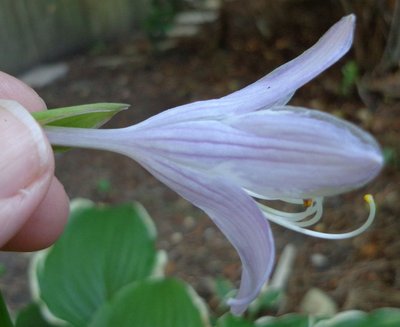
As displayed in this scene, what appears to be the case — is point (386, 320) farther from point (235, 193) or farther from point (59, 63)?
point (59, 63)

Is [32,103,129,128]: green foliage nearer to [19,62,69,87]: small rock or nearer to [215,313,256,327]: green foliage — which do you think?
[215,313,256,327]: green foliage

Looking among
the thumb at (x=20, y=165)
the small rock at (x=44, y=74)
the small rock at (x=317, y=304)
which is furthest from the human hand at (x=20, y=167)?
the small rock at (x=44, y=74)

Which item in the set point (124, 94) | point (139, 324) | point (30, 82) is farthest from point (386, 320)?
point (30, 82)

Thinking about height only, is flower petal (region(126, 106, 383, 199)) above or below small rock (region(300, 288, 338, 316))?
above

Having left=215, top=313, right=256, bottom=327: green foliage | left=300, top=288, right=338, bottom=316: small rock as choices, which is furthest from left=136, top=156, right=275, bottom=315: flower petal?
left=300, top=288, right=338, bottom=316: small rock

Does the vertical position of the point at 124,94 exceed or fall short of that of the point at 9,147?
A: it falls short

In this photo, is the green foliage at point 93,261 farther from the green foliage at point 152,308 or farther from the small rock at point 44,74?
the small rock at point 44,74
